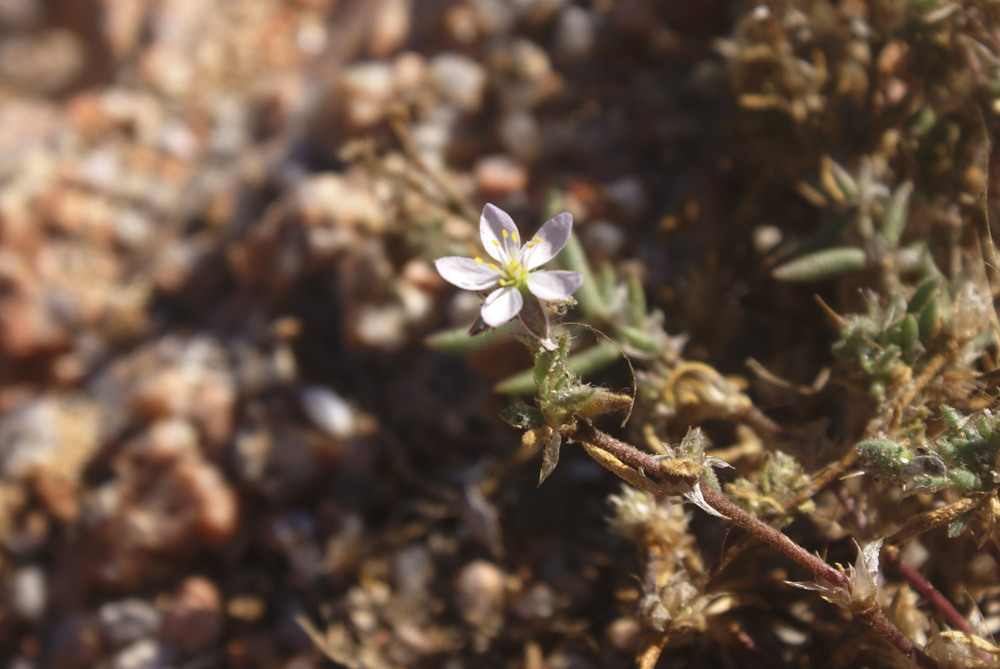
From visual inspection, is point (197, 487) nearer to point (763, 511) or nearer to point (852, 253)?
point (763, 511)

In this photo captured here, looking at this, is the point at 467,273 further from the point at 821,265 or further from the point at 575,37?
the point at 575,37

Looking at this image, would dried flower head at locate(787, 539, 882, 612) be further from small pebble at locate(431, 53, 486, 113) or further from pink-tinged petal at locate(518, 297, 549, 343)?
small pebble at locate(431, 53, 486, 113)

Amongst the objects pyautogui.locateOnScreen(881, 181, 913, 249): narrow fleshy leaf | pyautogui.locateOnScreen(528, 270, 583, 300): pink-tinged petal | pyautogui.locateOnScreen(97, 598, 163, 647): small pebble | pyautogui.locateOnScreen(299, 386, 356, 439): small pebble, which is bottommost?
pyautogui.locateOnScreen(97, 598, 163, 647): small pebble

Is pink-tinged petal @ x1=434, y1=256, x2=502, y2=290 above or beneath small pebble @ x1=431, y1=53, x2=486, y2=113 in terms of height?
above

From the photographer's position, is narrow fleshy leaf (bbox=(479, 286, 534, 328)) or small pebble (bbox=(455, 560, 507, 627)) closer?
narrow fleshy leaf (bbox=(479, 286, 534, 328))

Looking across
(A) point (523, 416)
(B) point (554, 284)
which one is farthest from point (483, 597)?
(B) point (554, 284)

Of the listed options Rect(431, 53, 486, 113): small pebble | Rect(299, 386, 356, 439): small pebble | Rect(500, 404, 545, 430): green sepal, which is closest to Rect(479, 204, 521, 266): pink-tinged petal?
Rect(500, 404, 545, 430): green sepal
